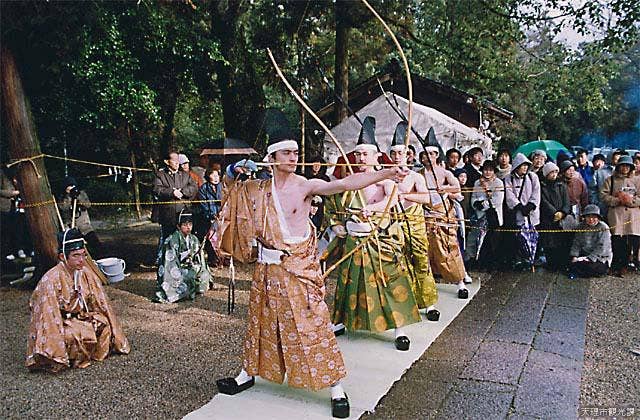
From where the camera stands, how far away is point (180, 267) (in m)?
6.46

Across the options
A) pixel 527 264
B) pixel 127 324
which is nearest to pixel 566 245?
pixel 527 264

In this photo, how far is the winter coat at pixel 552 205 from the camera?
7723 mm

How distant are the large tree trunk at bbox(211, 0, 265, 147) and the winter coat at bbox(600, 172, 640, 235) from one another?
536 cm

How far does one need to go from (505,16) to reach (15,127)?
668 cm

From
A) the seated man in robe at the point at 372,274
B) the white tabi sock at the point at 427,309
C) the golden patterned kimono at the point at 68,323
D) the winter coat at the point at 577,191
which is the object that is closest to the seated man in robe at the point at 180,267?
the golden patterned kimono at the point at 68,323

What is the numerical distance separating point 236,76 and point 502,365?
780 cm

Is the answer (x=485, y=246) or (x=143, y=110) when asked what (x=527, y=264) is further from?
(x=143, y=110)

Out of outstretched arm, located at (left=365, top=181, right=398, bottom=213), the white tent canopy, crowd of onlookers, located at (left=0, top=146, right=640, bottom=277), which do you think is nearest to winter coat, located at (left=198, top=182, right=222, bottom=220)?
crowd of onlookers, located at (left=0, top=146, right=640, bottom=277)

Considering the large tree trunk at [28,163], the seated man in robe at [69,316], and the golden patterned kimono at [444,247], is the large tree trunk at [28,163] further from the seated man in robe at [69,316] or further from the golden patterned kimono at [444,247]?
the golden patterned kimono at [444,247]

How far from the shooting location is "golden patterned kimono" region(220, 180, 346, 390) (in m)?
3.52

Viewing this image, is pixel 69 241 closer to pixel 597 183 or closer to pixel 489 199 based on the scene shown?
pixel 489 199

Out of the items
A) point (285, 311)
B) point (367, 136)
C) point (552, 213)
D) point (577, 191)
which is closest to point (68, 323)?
point (285, 311)

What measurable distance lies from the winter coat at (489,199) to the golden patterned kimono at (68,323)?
16.3 feet

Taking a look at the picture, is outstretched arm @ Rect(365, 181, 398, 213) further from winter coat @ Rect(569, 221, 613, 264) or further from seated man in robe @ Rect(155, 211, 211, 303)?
winter coat @ Rect(569, 221, 613, 264)
